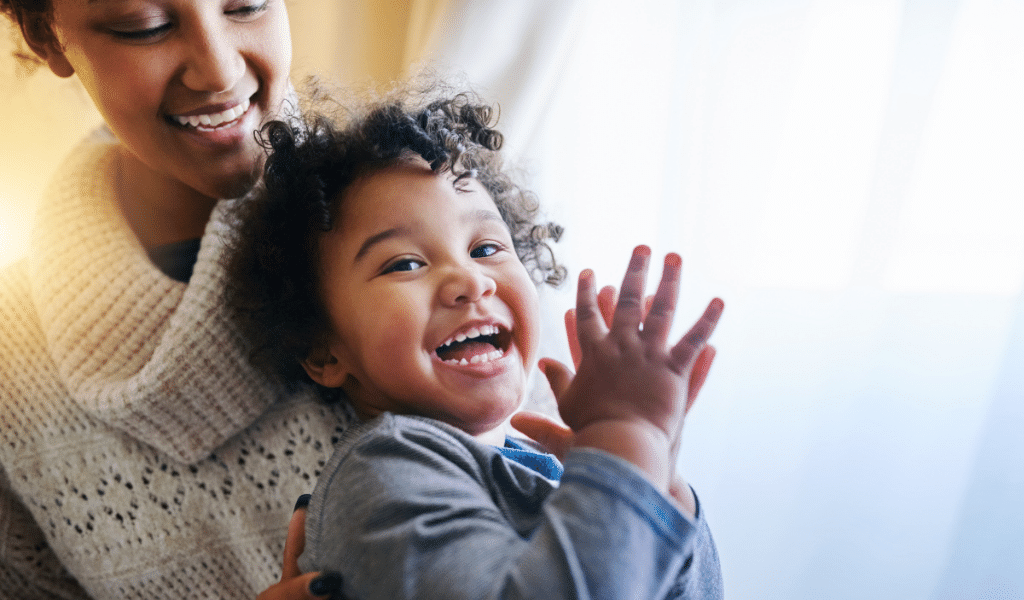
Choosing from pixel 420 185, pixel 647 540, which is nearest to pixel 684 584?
pixel 647 540

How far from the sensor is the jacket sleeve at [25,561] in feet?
3.00

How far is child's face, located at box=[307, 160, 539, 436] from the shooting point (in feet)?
2.35

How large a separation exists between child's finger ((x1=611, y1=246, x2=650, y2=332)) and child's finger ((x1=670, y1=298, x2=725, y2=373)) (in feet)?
0.14

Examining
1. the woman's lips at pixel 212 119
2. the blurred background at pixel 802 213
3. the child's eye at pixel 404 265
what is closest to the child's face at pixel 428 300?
the child's eye at pixel 404 265

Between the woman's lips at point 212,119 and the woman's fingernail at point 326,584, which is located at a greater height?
the woman's lips at point 212,119

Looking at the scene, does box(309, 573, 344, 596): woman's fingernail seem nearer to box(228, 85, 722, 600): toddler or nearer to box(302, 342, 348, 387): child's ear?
box(228, 85, 722, 600): toddler

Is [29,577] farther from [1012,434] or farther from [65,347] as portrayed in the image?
[1012,434]

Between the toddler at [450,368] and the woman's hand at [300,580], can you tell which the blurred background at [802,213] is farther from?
the woman's hand at [300,580]

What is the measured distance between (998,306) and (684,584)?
66 cm

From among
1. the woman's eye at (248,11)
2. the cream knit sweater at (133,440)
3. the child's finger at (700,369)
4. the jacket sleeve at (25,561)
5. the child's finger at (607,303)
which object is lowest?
the jacket sleeve at (25,561)

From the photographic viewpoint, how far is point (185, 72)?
85 cm

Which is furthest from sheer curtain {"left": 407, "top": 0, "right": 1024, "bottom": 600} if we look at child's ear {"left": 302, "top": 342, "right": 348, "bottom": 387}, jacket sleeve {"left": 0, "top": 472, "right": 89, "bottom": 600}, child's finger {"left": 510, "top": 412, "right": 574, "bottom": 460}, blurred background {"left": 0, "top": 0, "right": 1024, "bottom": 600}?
jacket sleeve {"left": 0, "top": 472, "right": 89, "bottom": 600}

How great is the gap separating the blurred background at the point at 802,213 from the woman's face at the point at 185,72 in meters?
0.38

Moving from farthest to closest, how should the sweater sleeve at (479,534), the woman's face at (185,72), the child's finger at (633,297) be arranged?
the woman's face at (185,72) < the child's finger at (633,297) < the sweater sleeve at (479,534)
